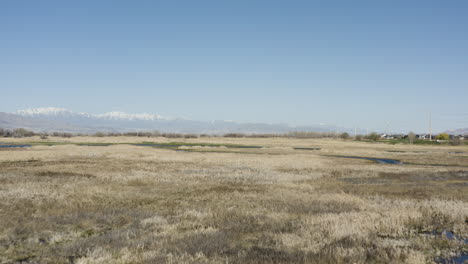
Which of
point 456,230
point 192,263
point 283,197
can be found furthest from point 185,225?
point 456,230

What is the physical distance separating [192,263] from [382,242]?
6885 mm

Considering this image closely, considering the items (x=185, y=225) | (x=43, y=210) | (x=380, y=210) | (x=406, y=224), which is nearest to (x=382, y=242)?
(x=406, y=224)

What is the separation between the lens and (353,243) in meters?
12.4

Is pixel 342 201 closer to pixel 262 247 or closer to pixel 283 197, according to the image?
pixel 283 197

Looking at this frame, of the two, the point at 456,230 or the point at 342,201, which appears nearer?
the point at 456,230

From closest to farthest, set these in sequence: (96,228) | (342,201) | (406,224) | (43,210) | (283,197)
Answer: (96,228), (406,224), (43,210), (342,201), (283,197)

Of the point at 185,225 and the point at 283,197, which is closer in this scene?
the point at 185,225

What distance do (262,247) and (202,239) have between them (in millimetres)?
2163

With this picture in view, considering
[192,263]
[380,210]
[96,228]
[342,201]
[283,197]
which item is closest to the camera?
[192,263]

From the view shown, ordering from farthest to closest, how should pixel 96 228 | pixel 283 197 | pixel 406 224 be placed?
pixel 283 197, pixel 406 224, pixel 96 228

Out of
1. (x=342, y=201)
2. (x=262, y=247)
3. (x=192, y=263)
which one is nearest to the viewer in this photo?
(x=192, y=263)

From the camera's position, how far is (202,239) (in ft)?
41.2

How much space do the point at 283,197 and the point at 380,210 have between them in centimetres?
593

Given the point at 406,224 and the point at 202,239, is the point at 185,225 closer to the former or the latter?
the point at 202,239
